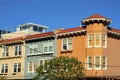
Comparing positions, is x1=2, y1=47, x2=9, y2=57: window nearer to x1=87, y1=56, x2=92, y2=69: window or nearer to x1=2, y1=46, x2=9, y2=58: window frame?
x1=2, y1=46, x2=9, y2=58: window frame

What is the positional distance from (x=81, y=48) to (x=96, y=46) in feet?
7.94

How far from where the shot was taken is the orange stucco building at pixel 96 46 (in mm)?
47625

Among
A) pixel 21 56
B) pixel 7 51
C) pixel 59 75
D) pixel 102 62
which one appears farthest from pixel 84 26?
pixel 7 51

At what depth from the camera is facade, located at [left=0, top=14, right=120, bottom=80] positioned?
47.8m

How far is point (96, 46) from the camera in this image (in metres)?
47.9

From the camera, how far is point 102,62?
4753 cm

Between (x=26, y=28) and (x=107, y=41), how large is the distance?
23.7 metres

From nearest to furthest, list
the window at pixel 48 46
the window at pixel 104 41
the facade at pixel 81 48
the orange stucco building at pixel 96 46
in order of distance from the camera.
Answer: the orange stucco building at pixel 96 46 < the facade at pixel 81 48 < the window at pixel 104 41 < the window at pixel 48 46

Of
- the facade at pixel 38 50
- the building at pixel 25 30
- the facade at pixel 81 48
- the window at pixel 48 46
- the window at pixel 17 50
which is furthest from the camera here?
the building at pixel 25 30

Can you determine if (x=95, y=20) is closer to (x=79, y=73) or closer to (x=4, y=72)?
(x=79, y=73)

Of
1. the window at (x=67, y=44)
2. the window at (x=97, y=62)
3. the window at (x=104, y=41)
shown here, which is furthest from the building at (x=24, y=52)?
the window at (x=104, y=41)

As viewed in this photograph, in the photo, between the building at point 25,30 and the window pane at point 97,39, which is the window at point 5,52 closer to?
the building at point 25,30

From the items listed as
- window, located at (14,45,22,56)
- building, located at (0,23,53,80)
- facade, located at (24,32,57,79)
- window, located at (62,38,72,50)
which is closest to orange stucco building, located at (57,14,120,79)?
window, located at (62,38,72,50)

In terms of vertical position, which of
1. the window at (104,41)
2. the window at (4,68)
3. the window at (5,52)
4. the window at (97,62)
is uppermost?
the window at (104,41)
